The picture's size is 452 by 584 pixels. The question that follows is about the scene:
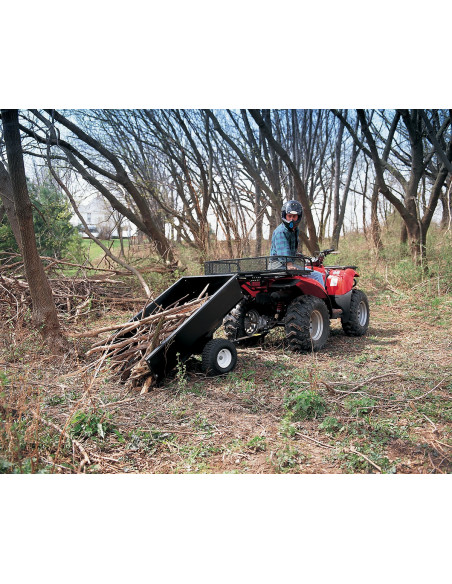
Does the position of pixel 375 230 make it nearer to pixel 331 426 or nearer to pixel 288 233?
pixel 288 233

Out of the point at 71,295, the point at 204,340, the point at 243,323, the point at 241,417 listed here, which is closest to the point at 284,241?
the point at 243,323

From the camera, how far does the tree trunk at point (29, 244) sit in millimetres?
5133

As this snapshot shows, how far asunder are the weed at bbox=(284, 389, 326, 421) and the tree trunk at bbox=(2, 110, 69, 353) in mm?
2989

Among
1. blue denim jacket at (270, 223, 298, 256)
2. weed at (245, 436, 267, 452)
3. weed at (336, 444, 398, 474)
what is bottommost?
weed at (336, 444, 398, 474)

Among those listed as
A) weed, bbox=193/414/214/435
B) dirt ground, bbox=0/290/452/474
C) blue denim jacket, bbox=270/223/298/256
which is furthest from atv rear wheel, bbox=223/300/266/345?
weed, bbox=193/414/214/435

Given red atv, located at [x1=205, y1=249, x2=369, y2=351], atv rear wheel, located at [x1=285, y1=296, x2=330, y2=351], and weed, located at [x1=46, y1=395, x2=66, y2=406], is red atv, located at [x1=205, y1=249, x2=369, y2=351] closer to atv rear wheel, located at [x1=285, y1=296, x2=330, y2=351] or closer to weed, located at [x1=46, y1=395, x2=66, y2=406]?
atv rear wheel, located at [x1=285, y1=296, x2=330, y2=351]

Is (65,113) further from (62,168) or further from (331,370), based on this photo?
(331,370)

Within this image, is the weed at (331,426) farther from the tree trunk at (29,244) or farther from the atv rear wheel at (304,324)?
the tree trunk at (29,244)

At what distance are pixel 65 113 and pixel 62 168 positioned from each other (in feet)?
3.73

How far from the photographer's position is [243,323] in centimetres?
589

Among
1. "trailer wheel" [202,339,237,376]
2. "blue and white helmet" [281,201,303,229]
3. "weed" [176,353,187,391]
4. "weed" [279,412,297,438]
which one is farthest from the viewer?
"blue and white helmet" [281,201,303,229]

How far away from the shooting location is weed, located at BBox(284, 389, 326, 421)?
11.5 feet

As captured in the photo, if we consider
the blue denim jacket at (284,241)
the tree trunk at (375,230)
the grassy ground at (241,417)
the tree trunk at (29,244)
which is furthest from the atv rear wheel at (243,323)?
the tree trunk at (375,230)

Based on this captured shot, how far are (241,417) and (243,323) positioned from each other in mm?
2388
